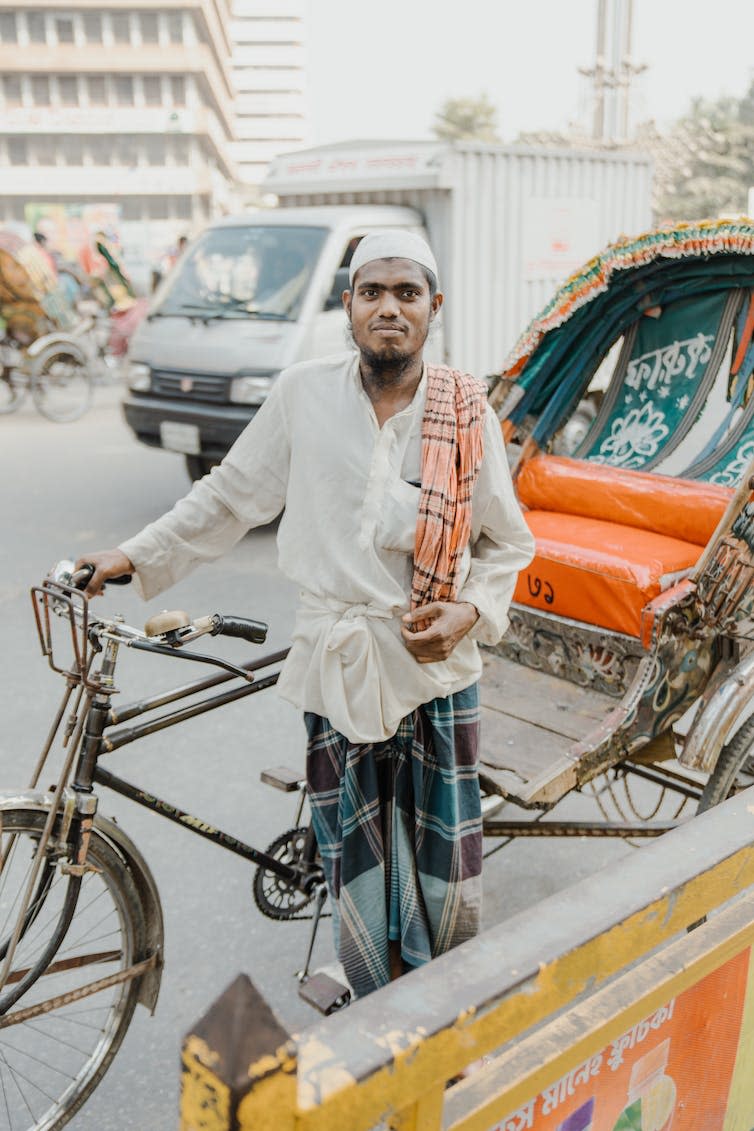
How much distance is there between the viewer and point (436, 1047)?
0.96 meters

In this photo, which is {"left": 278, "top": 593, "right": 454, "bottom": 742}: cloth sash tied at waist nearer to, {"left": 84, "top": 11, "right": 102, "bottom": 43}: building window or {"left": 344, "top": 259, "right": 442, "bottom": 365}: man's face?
{"left": 344, "top": 259, "right": 442, "bottom": 365}: man's face

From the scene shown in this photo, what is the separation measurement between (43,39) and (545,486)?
60.1 meters

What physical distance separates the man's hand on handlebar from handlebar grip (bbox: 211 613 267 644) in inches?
8.3

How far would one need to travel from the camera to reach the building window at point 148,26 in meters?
53.0

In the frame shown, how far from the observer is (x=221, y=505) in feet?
7.05

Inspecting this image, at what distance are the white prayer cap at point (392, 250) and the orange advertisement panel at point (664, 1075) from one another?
131cm

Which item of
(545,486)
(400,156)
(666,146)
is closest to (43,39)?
(666,146)

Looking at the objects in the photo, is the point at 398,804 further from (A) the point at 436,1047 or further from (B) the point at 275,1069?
(B) the point at 275,1069

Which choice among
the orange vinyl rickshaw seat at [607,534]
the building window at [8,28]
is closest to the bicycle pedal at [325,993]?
the orange vinyl rickshaw seat at [607,534]

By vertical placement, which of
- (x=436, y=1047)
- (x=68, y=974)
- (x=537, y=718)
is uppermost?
(x=436, y=1047)

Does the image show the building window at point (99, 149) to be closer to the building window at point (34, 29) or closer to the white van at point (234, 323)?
the building window at point (34, 29)

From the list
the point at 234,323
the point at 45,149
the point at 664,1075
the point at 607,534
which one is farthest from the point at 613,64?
the point at 45,149

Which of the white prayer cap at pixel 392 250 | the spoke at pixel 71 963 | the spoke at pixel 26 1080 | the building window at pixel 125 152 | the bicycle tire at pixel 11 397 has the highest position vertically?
the building window at pixel 125 152

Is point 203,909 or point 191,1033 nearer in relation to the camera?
point 191,1033
